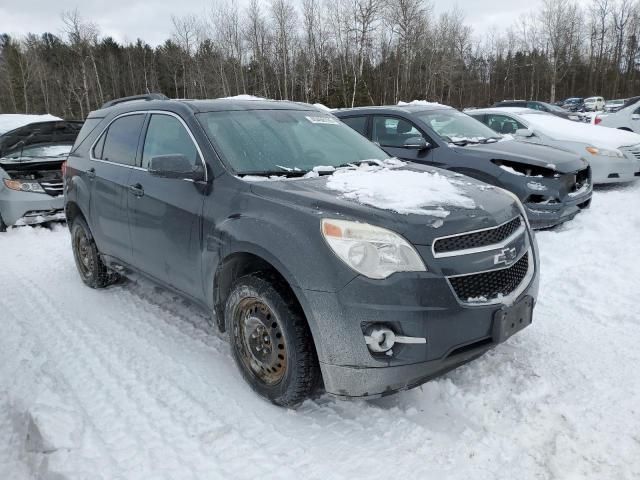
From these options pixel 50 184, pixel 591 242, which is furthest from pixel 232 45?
pixel 591 242

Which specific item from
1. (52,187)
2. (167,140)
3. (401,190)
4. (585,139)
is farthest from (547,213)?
(52,187)

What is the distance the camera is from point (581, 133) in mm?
8797

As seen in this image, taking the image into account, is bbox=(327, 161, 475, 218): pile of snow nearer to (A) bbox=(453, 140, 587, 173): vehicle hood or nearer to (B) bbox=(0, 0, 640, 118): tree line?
(A) bbox=(453, 140, 587, 173): vehicle hood

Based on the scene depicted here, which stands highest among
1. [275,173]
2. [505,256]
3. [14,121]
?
[14,121]

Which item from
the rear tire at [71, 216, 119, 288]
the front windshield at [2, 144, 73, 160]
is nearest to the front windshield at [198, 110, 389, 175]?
the rear tire at [71, 216, 119, 288]

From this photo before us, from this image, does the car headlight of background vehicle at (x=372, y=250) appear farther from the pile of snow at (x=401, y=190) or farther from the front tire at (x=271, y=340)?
the front tire at (x=271, y=340)

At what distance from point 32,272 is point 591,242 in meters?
6.49

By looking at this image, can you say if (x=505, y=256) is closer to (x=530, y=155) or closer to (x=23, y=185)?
(x=530, y=155)

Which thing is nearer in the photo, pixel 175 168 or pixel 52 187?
pixel 175 168

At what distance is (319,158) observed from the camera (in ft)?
11.1

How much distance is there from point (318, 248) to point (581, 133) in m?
8.35

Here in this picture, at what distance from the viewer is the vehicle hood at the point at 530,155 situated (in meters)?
5.93

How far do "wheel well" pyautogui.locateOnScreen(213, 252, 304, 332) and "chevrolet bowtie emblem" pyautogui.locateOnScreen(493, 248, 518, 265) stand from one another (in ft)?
3.59

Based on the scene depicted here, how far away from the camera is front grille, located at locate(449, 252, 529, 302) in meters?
2.35
